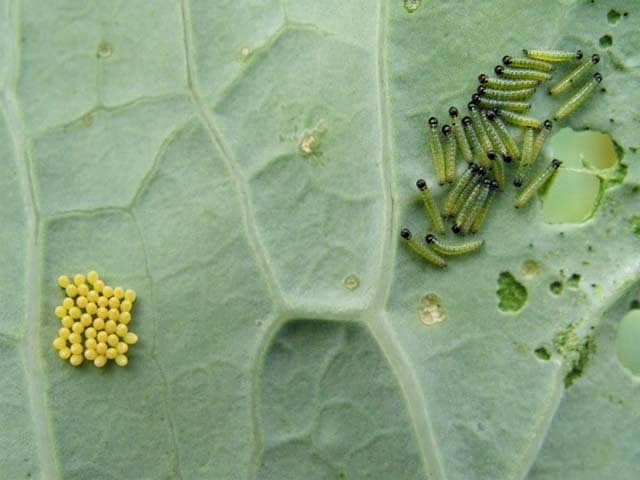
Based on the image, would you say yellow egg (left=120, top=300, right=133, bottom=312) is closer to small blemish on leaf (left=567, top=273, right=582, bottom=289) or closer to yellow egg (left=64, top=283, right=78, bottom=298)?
yellow egg (left=64, top=283, right=78, bottom=298)

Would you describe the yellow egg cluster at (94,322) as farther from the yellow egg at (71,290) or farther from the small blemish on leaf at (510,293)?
the small blemish on leaf at (510,293)

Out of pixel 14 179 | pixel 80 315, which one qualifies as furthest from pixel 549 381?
pixel 14 179

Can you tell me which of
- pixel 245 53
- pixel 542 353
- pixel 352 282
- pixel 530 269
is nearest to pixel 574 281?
pixel 530 269

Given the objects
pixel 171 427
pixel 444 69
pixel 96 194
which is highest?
pixel 444 69

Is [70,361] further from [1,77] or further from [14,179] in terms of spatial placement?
[1,77]

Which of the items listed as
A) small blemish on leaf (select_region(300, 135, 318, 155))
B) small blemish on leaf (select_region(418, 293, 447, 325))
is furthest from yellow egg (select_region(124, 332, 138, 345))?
small blemish on leaf (select_region(418, 293, 447, 325))

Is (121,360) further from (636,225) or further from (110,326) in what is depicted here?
(636,225)

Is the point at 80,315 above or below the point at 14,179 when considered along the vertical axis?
below
